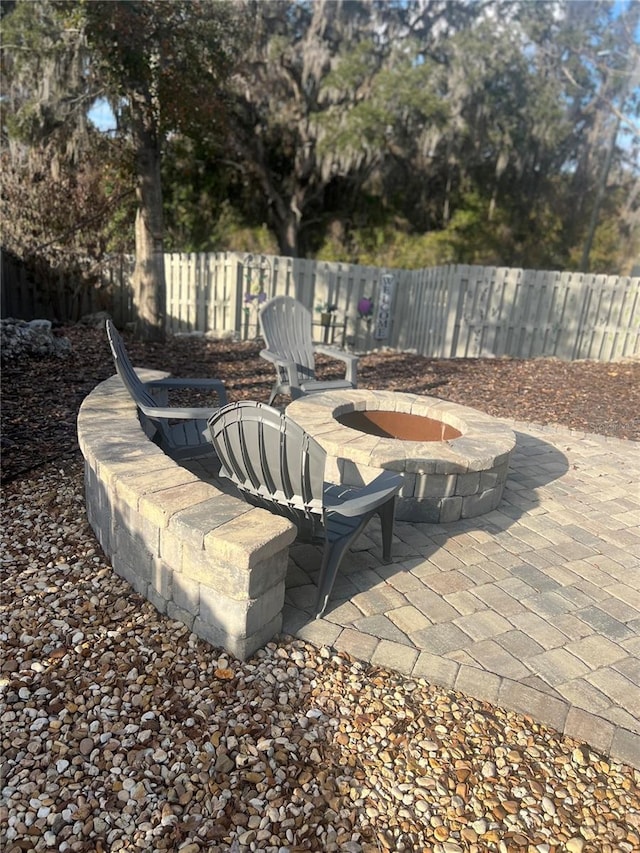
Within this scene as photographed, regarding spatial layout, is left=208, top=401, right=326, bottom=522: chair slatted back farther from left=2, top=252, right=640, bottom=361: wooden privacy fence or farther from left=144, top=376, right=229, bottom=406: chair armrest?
left=2, top=252, right=640, bottom=361: wooden privacy fence

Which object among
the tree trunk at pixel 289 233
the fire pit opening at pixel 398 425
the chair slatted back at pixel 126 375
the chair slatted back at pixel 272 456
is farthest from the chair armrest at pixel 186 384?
the tree trunk at pixel 289 233

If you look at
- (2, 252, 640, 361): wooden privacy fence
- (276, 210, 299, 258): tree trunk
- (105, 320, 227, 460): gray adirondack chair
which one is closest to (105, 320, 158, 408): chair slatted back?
(105, 320, 227, 460): gray adirondack chair

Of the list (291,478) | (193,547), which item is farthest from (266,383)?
(193,547)

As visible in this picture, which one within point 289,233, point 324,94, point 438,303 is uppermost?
point 324,94

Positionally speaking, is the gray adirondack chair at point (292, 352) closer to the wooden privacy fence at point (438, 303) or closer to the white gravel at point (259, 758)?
the white gravel at point (259, 758)

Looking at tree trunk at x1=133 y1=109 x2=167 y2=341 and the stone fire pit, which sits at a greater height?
tree trunk at x1=133 y1=109 x2=167 y2=341

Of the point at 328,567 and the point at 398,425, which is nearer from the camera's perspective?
the point at 328,567

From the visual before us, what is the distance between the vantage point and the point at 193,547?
6.97ft

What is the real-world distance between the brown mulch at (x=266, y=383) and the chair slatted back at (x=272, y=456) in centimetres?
188

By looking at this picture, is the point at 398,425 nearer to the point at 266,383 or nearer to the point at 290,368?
the point at 290,368

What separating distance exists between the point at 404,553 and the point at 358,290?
7566mm

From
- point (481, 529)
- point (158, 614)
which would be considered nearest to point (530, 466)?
point (481, 529)

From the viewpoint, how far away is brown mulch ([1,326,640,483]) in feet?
14.3

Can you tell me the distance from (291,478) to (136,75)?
675cm
